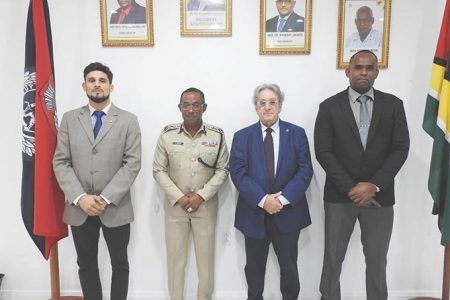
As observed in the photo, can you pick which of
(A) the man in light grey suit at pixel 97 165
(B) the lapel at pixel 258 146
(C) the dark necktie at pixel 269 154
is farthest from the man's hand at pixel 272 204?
(A) the man in light grey suit at pixel 97 165

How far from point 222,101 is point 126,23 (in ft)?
2.94

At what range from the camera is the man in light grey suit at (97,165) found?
216cm

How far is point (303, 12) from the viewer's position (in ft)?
8.51

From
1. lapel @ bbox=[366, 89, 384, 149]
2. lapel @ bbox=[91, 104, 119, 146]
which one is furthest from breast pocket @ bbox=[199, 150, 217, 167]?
lapel @ bbox=[366, 89, 384, 149]

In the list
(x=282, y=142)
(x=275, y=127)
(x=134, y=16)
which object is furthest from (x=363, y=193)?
(x=134, y=16)

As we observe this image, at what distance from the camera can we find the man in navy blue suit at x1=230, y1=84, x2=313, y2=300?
224 cm

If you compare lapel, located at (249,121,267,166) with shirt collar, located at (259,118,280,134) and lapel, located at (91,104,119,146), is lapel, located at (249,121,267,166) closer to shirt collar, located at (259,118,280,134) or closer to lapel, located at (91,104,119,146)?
shirt collar, located at (259,118,280,134)

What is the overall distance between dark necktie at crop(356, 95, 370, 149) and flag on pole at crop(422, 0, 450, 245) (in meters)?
0.47

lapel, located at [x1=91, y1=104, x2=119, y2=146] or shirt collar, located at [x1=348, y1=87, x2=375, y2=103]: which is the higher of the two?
shirt collar, located at [x1=348, y1=87, x2=375, y2=103]

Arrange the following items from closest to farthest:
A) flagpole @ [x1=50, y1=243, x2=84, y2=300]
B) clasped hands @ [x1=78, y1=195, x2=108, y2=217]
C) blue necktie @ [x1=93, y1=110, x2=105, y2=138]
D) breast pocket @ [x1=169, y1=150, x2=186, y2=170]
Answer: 1. clasped hands @ [x1=78, y1=195, x2=108, y2=217]
2. blue necktie @ [x1=93, y1=110, x2=105, y2=138]
3. breast pocket @ [x1=169, y1=150, x2=186, y2=170]
4. flagpole @ [x1=50, y1=243, x2=84, y2=300]

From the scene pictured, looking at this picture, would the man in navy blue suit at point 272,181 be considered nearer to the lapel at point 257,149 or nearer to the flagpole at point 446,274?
the lapel at point 257,149

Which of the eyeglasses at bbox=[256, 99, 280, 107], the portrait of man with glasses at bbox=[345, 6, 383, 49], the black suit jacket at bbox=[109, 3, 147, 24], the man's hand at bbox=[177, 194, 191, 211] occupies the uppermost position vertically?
the black suit jacket at bbox=[109, 3, 147, 24]

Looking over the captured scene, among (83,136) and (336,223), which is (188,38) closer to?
(83,136)

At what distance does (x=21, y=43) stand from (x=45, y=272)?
1.78m
